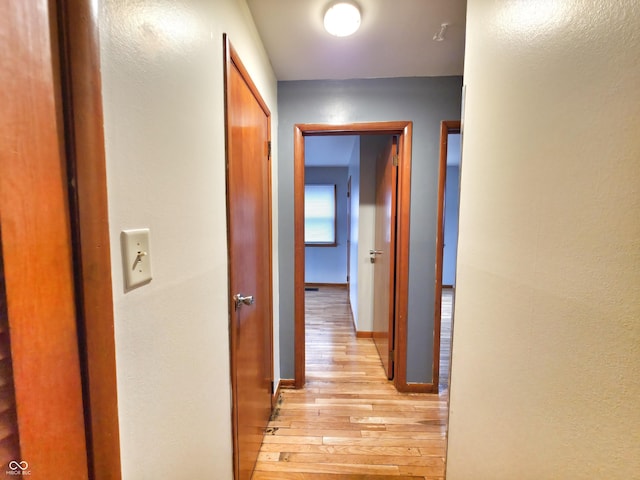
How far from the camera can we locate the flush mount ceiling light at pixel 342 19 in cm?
130

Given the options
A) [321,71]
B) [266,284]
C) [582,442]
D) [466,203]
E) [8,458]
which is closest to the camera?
[8,458]

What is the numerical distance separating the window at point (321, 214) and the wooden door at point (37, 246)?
4.70 meters

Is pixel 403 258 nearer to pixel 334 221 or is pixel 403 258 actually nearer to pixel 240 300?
pixel 240 300

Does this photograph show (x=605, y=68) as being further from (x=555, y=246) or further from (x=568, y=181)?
(x=555, y=246)

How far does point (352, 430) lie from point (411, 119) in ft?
6.96

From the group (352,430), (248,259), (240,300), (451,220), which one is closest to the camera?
(240,300)

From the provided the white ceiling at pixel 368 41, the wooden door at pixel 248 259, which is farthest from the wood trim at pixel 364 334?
the white ceiling at pixel 368 41

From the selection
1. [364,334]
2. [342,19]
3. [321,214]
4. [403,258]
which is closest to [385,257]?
[403,258]

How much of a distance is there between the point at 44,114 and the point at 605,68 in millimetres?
868

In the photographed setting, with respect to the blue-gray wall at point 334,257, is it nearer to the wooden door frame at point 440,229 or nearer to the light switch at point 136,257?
the wooden door frame at point 440,229

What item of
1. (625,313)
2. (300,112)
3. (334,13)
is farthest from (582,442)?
(300,112)

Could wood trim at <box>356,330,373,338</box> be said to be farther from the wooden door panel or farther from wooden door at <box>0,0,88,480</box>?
wooden door at <box>0,0,88,480</box>

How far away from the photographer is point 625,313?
1.34ft

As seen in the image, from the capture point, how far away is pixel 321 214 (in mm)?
5145
